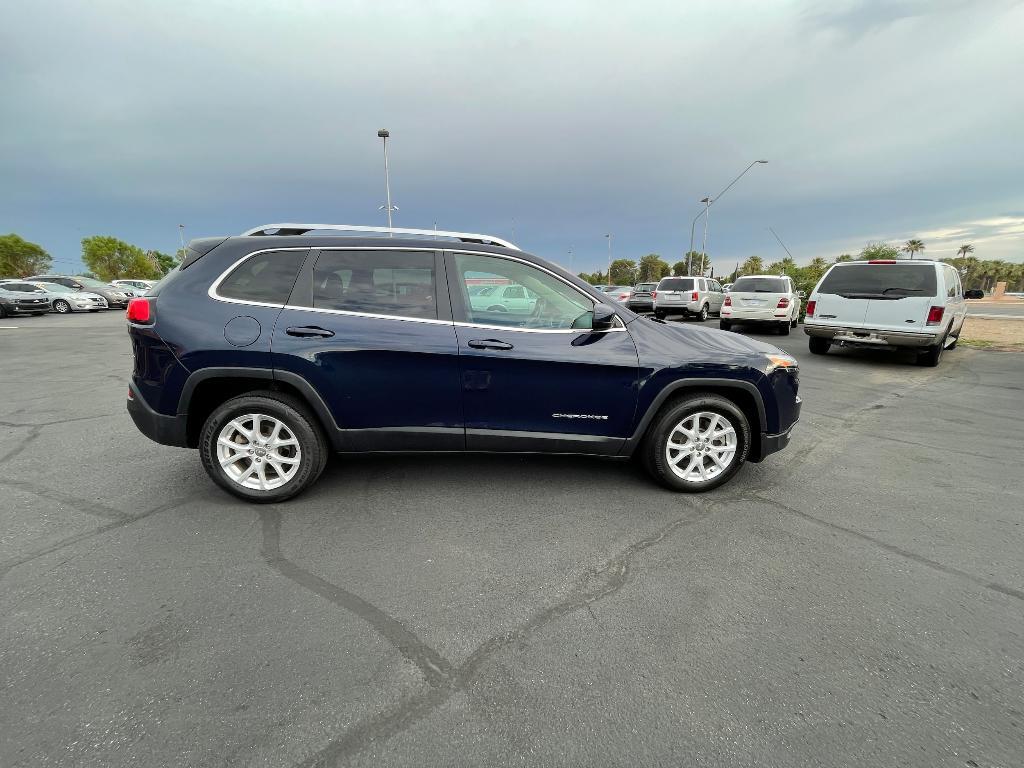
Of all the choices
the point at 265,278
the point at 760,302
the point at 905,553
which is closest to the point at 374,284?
the point at 265,278

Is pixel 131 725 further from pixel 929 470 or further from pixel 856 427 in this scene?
pixel 856 427

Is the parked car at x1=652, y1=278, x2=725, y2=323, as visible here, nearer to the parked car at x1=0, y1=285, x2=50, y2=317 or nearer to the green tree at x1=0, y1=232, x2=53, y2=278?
the parked car at x1=0, y1=285, x2=50, y2=317

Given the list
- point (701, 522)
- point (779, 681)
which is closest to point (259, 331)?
point (701, 522)

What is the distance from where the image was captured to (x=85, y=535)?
2.79 meters

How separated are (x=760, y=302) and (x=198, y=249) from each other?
1366 cm

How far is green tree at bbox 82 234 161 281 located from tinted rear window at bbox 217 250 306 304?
315 ft

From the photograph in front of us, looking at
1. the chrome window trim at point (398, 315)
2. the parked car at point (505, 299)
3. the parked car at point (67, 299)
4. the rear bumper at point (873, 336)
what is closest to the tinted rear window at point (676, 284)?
the rear bumper at point (873, 336)

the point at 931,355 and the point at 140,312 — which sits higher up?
the point at 140,312

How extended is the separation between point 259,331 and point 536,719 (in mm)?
2686

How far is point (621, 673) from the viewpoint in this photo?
1899mm

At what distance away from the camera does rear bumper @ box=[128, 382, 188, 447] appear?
3115mm

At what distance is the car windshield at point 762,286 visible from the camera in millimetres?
13375

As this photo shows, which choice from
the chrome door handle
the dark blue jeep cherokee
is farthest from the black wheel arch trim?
the chrome door handle

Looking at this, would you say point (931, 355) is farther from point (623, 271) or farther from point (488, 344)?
point (623, 271)
